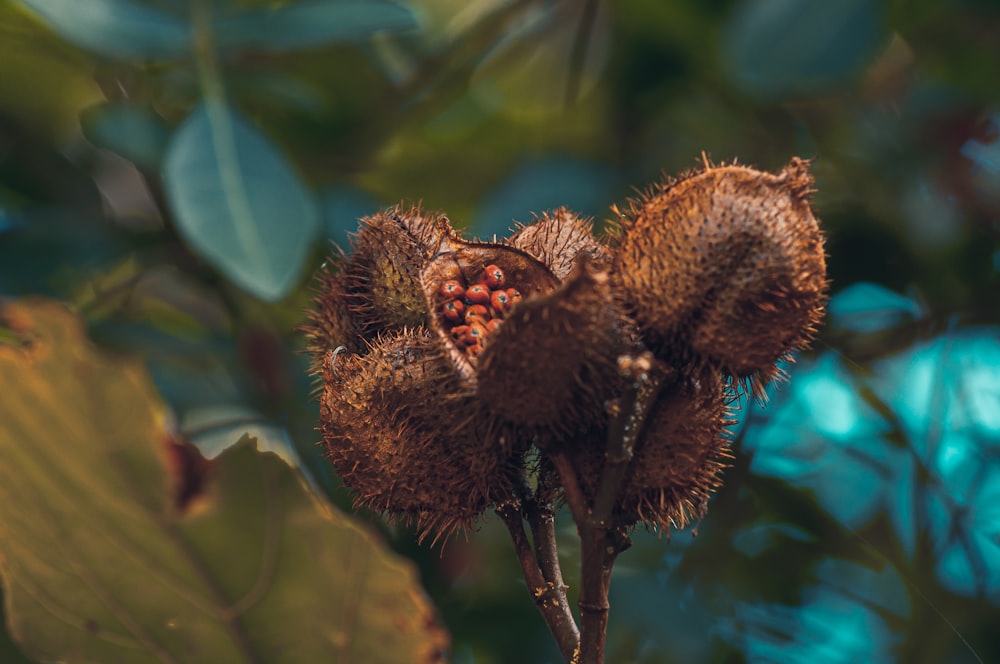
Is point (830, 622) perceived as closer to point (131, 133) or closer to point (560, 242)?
point (560, 242)

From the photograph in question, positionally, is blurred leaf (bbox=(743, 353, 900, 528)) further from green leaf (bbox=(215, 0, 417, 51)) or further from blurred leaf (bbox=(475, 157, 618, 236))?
green leaf (bbox=(215, 0, 417, 51))

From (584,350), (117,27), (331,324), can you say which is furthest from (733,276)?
(117,27)

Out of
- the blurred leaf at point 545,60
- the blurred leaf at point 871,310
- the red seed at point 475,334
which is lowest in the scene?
the red seed at point 475,334

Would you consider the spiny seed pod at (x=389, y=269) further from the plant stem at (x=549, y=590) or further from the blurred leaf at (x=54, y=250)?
the blurred leaf at (x=54, y=250)

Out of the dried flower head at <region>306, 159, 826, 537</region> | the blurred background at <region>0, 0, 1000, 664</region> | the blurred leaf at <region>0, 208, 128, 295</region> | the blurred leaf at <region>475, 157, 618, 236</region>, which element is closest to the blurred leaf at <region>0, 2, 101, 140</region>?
the blurred background at <region>0, 0, 1000, 664</region>

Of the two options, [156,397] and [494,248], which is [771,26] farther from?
[156,397]

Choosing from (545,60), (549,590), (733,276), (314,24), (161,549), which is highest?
(545,60)

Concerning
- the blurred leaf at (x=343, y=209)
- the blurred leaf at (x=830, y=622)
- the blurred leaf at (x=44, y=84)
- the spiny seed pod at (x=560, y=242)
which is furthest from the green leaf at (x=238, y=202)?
the blurred leaf at (x=830, y=622)
